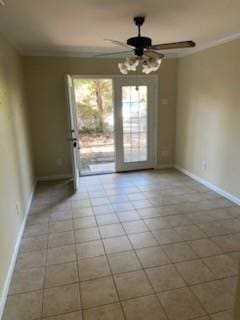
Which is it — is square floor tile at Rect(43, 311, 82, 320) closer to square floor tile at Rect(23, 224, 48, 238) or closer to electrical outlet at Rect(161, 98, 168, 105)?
square floor tile at Rect(23, 224, 48, 238)

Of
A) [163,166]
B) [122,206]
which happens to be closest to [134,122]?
[163,166]

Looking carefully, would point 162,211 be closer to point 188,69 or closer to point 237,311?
point 237,311

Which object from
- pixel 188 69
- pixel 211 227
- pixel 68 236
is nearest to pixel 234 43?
pixel 188 69

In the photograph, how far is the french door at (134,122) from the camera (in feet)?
16.2

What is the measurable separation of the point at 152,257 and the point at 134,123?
3.17 meters

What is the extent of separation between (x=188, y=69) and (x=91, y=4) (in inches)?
116

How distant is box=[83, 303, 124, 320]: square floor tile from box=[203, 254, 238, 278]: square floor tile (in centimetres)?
98

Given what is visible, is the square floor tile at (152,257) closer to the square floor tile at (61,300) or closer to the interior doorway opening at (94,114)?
the square floor tile at (61,300)

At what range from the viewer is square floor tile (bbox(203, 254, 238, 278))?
2270mm

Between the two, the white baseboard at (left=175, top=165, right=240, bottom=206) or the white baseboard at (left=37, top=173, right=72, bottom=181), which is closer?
the white baseboard at (left=175, top=165, right=240, bottom=206)

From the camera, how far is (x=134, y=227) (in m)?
3.09

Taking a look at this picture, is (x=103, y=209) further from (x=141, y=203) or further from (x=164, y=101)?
(x=164, y=101)

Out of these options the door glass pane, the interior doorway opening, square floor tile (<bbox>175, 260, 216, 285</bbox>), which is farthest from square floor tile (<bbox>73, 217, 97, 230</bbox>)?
the interior doorway opening

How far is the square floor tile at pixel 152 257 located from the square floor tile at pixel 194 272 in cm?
16
